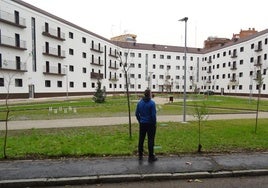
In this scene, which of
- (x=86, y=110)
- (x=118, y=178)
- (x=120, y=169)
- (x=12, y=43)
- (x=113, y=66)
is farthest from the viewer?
(x=113, y=66)

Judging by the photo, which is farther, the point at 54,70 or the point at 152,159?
the point at 54,70

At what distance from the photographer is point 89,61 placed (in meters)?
54.9

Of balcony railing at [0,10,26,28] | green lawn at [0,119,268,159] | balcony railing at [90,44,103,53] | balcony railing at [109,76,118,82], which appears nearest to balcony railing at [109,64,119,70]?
balcony railing at [109,76,118,82]

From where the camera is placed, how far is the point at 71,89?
1889 inches

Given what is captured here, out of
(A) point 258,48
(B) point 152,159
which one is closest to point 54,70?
(B) point 152,159

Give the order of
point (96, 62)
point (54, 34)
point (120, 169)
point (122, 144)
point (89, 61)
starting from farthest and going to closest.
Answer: point (96, 62) < point (89, 61) < point (54, 34) < point (122, 144) < point (120, 169)

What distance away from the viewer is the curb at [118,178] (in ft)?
16.0

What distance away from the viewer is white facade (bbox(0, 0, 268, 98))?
114 ft

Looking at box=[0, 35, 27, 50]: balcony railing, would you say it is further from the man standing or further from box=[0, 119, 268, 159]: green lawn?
the man standing

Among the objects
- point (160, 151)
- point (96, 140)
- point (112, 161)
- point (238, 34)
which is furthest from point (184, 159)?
point (238, 34)

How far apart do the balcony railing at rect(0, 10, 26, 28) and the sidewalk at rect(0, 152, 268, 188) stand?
108 ft

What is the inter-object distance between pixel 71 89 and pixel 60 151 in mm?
42656

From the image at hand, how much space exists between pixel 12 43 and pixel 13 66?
11.5 feet

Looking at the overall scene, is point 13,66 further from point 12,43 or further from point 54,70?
point 54,70
